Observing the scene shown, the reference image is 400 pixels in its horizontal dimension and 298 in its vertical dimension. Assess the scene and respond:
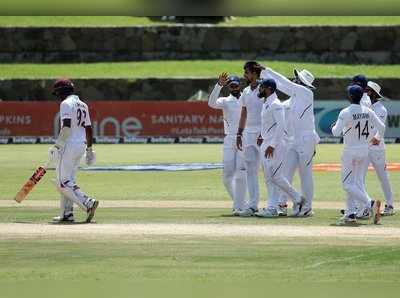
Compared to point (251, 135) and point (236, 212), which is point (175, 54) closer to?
point (236, 212)

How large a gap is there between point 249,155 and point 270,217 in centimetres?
102

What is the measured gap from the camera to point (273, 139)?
1541cm

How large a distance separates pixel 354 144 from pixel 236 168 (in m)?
2.73

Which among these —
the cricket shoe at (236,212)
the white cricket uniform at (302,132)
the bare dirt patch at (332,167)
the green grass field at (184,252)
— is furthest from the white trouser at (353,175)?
the bare dirt patch at (332,167)

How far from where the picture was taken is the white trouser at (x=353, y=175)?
14320 millimetres

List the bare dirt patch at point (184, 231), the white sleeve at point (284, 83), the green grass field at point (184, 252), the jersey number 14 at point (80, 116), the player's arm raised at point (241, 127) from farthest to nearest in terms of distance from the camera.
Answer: the player's arm raised at point (241, 127) → the white sleeve at point (284, 83) → the jersey number 14 at point (80, 116) → the bare dirt patch at point (184, 231) → the green grass field at point (184, 252)

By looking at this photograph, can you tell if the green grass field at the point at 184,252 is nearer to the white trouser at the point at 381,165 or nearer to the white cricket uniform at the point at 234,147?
the white cricket uniform at the point at 234,147

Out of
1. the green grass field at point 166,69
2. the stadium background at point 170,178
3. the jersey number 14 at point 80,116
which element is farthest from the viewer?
the green grass field at point 166,69

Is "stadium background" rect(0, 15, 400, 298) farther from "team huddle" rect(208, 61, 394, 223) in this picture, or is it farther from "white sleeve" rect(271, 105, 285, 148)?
"white sleeve" rect(271, 105, 285, 148)

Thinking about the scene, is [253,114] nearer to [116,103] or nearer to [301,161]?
[301,161]

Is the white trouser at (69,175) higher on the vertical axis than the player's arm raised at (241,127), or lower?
lower

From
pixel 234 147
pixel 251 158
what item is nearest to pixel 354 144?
pixel 251 158

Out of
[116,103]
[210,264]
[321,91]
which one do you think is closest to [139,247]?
[210,264]

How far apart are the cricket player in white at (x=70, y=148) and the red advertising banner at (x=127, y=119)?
27.3 metres
